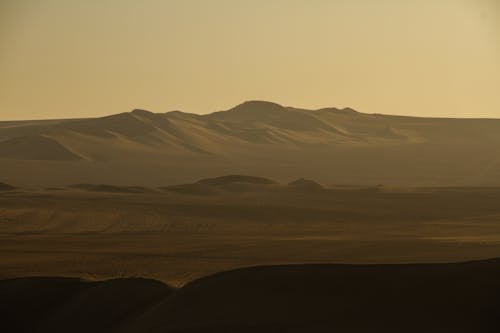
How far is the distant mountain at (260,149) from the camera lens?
8925 cm

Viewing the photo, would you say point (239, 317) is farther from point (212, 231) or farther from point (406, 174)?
point (406, 174)

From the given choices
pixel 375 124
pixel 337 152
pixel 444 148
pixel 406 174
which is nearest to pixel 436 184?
pixel 406 174

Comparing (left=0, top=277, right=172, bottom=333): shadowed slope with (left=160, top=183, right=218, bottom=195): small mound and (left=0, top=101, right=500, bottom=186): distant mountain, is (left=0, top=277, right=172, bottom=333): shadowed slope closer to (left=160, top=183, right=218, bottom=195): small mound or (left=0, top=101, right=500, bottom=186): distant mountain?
(left=160, top=183, right=218, bottom=195): small mound

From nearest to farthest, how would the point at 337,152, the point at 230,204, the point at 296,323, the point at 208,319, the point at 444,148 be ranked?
1. the point at 296,323
2. the point at 208,319
3. the point at 230,204
4. the point at 337,152
5. the point at 444,148

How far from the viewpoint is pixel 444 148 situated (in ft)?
403

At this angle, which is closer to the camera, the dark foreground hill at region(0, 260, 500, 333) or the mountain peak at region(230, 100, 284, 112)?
the dark foreground hill at region(0, 260, 500, 333)

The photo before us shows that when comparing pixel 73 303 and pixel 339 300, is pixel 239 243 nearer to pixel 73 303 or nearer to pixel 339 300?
pixel 73 303

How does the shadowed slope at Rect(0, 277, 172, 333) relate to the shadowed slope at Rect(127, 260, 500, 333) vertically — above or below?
below

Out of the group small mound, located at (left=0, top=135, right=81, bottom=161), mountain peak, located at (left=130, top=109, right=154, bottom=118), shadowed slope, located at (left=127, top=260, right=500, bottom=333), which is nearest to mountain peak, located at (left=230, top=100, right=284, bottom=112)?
mountain peak, located at (left=130, top=109, right=154, bottom=118)

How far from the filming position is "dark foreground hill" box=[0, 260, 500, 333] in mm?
13188

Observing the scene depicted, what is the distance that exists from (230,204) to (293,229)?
967 cm

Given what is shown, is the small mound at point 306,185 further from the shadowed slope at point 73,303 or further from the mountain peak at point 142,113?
the mountain peak at point 142,113

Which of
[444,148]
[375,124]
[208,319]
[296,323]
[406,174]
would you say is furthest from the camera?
[375,124]

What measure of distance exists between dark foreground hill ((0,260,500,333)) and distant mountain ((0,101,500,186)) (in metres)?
57.6
